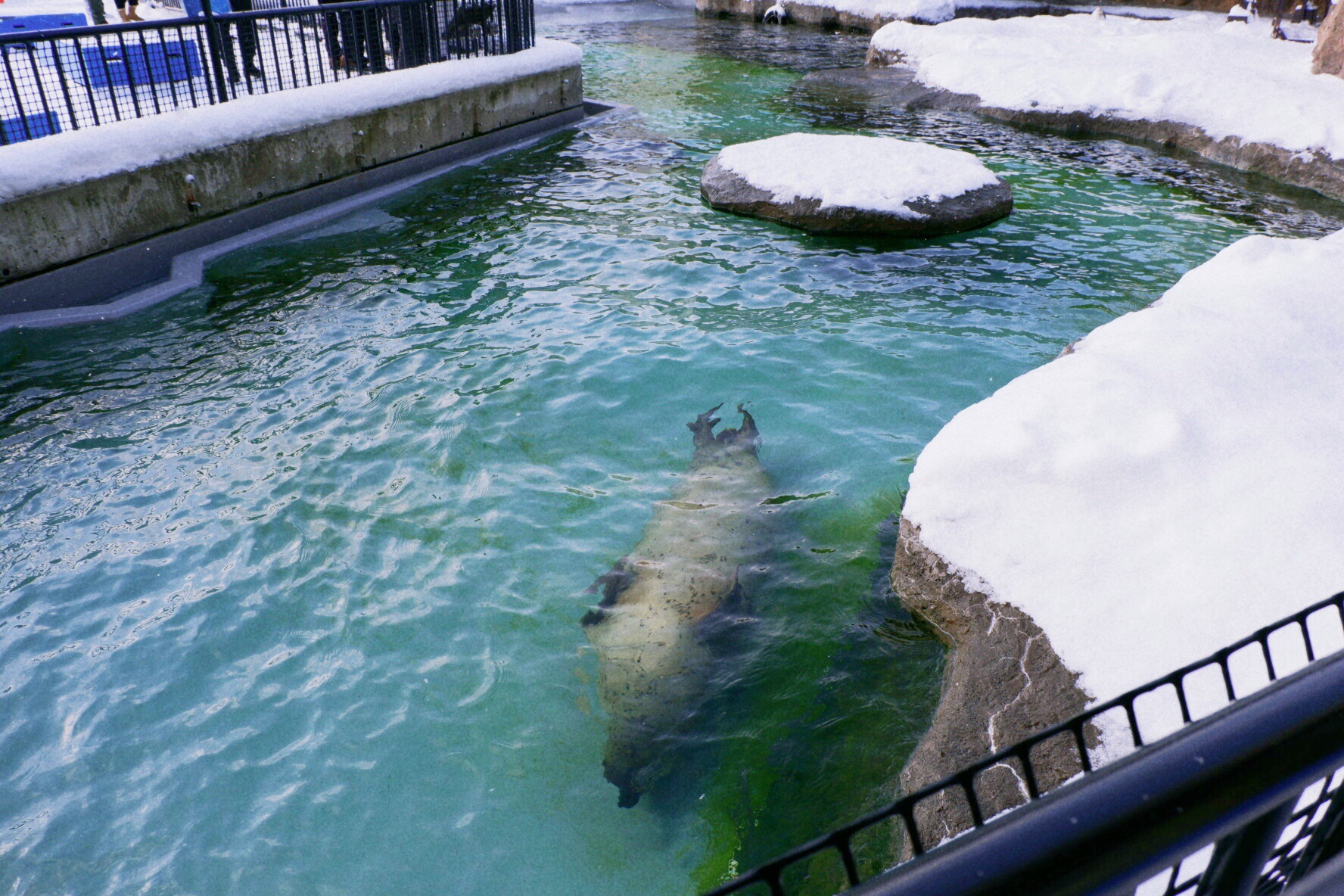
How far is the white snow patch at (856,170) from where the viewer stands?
994 centimetres

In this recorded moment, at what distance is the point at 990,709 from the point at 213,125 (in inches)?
A: 363

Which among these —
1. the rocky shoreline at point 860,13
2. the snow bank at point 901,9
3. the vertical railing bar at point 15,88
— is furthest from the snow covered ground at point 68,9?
the snow bank at point 901,9

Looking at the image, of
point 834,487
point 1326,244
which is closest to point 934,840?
point 834,487

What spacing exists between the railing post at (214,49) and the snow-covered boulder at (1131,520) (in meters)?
8.98

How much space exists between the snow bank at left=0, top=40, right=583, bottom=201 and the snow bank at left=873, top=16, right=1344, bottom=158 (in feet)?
27.0

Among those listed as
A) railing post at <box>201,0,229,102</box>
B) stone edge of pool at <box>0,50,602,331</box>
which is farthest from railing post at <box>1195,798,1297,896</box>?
railing post at <box>201,0,229,102</box>

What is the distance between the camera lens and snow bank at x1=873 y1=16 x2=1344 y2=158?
41.6 ft

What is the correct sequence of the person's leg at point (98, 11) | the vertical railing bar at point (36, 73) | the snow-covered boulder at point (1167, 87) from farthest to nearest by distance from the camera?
the person's leg at point (98, 11) < the snow-covered boulder at point (1167, 87) < the vertical railing bar at point (36, 73)

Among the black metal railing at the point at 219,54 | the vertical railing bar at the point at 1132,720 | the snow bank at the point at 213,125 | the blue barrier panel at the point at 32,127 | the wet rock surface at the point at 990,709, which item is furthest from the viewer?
the black metal railing at the point at 219,54

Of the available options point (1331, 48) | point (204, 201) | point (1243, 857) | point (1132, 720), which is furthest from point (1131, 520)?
point (1331, 48)

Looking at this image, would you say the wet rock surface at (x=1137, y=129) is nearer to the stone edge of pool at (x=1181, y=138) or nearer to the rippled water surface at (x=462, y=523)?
the stone edge of pool at (x=1181, y=138)

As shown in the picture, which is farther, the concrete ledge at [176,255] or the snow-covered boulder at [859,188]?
the snow-covered boulder at [859,188]

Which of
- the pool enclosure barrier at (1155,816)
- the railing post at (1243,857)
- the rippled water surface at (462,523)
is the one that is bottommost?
the rippled water surface at (462,523)

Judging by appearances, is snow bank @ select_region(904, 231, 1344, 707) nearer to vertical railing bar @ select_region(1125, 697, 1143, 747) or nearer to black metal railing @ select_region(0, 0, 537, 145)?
vertical railing bar @ select_region(1125, 697, 1143, 747)
